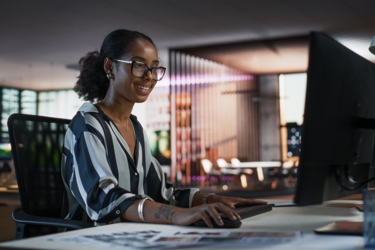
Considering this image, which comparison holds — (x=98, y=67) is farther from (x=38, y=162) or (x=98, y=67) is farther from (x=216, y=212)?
(x=216, y=212)

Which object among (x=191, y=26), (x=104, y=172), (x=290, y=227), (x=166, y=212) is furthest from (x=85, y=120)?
(x=191, y=26)

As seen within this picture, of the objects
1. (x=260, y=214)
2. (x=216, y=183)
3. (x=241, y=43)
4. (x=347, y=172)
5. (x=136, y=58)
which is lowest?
(x=216, y=183)

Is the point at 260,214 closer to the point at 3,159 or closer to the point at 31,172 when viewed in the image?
the point at 31,172

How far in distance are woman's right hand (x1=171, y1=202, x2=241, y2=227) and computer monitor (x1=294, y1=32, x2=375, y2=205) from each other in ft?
0.60

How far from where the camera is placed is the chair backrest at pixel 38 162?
176cm

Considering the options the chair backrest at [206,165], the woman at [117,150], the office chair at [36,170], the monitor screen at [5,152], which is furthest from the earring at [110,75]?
the monitor screen at [5,152]

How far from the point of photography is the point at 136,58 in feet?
5.96

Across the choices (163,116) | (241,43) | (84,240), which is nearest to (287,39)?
(241,43)

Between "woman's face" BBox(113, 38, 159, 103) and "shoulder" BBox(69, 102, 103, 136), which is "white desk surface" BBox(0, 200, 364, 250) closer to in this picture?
"shoulder" BBox(69, 102, 103, 136)

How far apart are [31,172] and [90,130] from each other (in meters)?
0.32

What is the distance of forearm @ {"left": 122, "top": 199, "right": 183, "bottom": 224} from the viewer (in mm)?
1320

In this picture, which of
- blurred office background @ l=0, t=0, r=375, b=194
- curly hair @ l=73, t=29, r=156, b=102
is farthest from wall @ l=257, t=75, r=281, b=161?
curly hair @ l=73, t=29, r=156, b=102

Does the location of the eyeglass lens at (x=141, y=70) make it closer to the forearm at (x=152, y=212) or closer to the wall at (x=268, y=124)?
the forearm at (x=152, y=212)

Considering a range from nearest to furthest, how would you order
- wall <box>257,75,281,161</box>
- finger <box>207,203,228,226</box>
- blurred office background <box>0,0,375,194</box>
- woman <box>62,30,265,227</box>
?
finger <box>207,203,228,226</box>, woman <box>62,30,265,227</box>, blurred office background <box>0,0,375,194</box>, wall <box>257,75,281,161</box>
